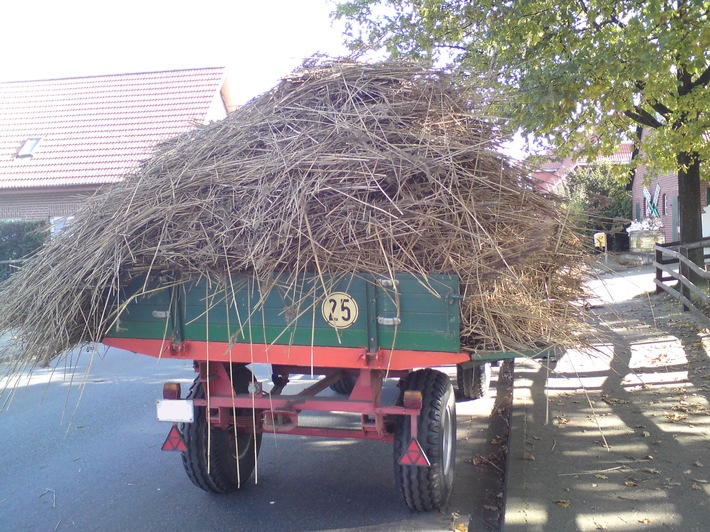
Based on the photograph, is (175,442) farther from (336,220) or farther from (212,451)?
(336,220)

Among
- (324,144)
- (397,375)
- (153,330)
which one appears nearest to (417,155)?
(324,144)

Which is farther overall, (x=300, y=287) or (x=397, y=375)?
(x=397, y=375)

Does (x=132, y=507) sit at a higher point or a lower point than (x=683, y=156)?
lower

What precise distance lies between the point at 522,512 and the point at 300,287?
6.61ft

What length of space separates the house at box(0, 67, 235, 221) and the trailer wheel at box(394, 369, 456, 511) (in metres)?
15.7

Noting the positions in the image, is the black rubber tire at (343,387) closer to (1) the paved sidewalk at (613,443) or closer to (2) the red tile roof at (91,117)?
(1) the paved sidewalk at (613,443)

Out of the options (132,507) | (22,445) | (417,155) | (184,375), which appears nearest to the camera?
(417,155)

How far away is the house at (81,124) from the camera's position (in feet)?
63.3

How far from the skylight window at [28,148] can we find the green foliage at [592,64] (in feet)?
48.6

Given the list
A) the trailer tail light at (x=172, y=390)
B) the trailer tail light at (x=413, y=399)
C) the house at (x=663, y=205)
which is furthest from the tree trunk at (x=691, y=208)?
the trailer tail light at (x=172, y=390)

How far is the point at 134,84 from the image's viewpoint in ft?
74.7

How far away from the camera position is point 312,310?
13.0 ft

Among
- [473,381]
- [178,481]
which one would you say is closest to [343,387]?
[473,381]

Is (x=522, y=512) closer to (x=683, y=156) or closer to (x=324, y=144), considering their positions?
(x=324, y=144)
